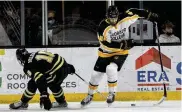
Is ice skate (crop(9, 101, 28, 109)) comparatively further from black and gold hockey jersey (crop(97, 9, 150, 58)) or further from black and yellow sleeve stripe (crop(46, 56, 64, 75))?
black and gold hockey jersey (crop(97, 9, 150, 58))

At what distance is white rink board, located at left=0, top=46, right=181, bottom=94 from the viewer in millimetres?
8000

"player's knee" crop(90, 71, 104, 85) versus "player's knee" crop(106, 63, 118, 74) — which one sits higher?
"player's knee" crop(106, 63, 118, 74)

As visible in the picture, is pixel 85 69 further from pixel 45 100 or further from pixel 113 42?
pixel 45 100

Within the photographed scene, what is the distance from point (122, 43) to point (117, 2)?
1.83 metres

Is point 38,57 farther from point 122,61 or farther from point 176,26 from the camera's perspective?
point 176,26

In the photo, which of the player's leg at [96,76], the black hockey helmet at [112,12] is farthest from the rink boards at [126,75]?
the black hockey helmet at [112,12]

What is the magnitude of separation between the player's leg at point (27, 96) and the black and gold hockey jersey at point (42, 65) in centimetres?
23

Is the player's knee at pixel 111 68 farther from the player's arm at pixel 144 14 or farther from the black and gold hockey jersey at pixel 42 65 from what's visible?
the player's arm at pixel 144 14

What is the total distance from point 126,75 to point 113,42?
824 millimetres

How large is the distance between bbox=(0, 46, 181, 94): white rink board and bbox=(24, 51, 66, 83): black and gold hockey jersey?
101 cm

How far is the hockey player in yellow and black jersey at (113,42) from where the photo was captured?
7395mm

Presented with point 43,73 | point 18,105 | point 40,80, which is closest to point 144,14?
point 43,73

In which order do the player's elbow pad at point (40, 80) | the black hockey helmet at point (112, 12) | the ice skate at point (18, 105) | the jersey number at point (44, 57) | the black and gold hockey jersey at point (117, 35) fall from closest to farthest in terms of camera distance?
the player's elbow pad at point (40, 80), the jersey number at point (44, 57), the ice skate at point (18, 105), the black hockey helmet at point (112, 12), the black and gold hockey jersey at point (117, 35)

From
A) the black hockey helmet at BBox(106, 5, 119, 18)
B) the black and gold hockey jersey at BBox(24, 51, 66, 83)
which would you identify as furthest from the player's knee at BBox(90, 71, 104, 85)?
the black hockey helmet at BBox(106, 5, 119, 18)
